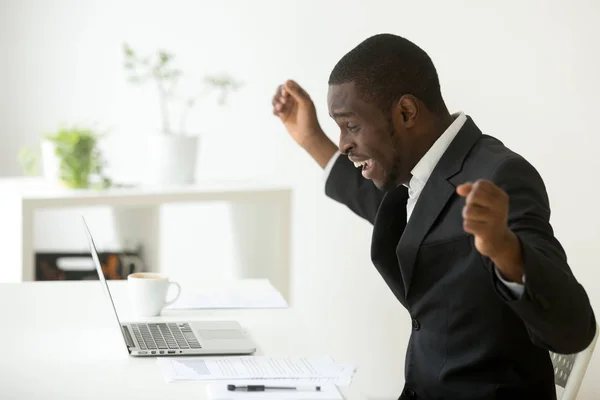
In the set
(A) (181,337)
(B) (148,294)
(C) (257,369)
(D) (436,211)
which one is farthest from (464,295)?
(B) (148,294)

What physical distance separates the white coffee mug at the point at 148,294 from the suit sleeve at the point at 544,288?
0.78 metres

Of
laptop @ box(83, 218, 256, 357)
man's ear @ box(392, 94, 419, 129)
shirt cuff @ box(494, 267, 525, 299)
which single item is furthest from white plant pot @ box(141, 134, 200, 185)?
shirt cuff @ box(494, 267, 525, 299)

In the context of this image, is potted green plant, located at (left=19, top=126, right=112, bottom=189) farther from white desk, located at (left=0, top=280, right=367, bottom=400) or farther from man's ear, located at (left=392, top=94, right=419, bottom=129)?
man's ear, located at (left=392, top=94, right=419, bottom=129)

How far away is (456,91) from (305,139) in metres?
0.99

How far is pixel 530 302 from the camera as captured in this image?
125 centimetres

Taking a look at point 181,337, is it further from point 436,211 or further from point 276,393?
point 436,211

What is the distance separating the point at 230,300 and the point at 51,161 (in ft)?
4.65

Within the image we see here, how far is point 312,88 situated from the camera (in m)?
3.60

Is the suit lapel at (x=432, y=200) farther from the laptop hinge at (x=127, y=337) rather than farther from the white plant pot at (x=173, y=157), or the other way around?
the white plant pot at (x=173, y=157)

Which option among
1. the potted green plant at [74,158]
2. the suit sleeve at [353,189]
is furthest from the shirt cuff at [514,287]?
the potted green plant at [74,158]

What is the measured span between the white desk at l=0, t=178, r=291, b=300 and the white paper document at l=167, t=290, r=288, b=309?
1.09 m

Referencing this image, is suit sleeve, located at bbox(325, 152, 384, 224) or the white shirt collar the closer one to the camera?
the white shirt collar

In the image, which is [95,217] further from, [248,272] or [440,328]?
[440,328]

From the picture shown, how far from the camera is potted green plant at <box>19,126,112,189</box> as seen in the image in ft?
10.3
